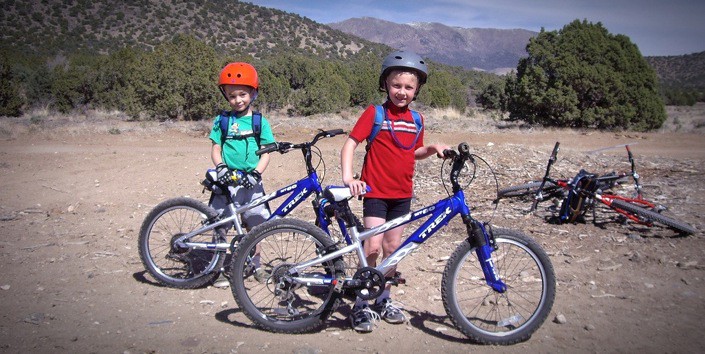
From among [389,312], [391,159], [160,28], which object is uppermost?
[160,28]

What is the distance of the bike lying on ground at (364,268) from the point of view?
282 cm

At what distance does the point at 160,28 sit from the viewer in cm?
5353

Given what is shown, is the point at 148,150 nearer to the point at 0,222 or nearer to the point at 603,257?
the point at 0,222

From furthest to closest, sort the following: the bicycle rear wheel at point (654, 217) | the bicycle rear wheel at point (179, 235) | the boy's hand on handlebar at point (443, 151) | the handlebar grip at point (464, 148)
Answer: the bicycle rear wheel at point (654, 217) → the bicycle rear wheel at point (179, 235) → the boy's hand on handlebar at point (443, 151) → the handlebar grip at point (464, 148)

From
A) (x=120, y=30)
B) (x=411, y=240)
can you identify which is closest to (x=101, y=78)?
(x=411, y=240)

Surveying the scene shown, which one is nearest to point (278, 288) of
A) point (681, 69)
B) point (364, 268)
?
point (364, 268)

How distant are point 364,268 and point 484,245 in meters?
0.79

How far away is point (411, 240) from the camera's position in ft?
9.62

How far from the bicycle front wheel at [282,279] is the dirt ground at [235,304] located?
12 cm

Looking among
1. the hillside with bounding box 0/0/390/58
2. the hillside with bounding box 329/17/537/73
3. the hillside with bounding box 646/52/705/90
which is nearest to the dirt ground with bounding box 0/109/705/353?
the hillside with bounding box 0/0/390/58

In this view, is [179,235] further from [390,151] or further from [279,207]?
[390,151]

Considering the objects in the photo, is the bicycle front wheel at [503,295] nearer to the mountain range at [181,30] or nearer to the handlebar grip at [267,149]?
the handlebar grip at [267,149]

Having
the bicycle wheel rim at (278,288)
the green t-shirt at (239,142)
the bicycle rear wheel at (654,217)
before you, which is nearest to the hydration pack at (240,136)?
the green t-shirt at (239,142)

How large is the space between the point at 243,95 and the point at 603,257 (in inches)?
149
